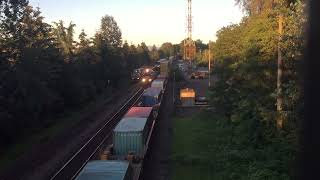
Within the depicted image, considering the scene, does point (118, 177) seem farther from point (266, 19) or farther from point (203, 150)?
point (266, 19)

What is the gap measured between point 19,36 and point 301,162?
4060 centimetres

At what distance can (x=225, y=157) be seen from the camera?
81.5 ft

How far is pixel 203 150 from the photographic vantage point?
96.2 feet

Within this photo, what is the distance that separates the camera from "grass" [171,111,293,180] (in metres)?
19.9

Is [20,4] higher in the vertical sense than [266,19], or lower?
higher

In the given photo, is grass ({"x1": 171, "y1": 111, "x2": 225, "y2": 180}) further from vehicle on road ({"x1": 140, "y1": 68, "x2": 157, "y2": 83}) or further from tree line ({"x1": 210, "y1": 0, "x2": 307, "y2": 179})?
vehicle on road ({"x1": 140, "y1": 68, "x2": 157, "y2": 83})

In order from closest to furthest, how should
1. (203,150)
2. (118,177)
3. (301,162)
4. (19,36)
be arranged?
(301,162) → (118,177) → (203,150) → (19,36)

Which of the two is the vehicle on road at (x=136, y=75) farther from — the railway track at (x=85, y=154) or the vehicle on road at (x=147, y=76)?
the railway track at (x=85, y=154)

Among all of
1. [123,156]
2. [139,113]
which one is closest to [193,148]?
[139,113]

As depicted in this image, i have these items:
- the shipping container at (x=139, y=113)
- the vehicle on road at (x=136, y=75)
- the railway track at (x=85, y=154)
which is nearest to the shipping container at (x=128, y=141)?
the railway track at (x=85, y=154)

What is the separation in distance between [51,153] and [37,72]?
377 inches

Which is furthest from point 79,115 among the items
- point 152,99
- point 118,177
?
point 118,177

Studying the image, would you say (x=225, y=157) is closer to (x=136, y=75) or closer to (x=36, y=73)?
(x=36, y=73)

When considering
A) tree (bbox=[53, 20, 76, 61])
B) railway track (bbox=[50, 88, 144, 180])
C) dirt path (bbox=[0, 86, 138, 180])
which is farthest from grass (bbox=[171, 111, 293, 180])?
tree (bbox=[53, 20, 76, 61])
